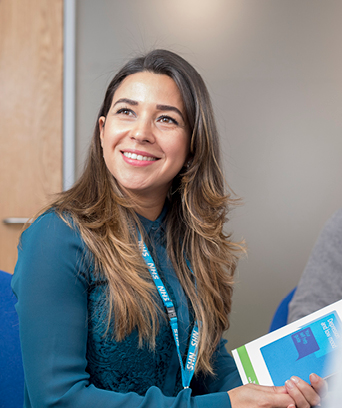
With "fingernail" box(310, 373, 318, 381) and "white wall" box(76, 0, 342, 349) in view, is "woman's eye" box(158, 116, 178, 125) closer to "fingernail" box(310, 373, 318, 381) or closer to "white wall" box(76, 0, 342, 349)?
"fingernail" box(310, 373, 318, 381)

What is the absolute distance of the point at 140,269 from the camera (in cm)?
108

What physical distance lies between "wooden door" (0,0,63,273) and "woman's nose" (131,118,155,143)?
138 centimetres

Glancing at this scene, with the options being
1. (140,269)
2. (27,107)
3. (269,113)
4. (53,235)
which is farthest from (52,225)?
(269,113)

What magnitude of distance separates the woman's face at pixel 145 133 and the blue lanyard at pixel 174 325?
0.18 m

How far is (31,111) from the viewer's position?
7.61 feet

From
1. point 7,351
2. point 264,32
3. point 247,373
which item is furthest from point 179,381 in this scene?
point 264,32

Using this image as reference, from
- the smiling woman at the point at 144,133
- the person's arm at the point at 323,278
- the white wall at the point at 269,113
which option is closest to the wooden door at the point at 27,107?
the white wall at the point at 269,113

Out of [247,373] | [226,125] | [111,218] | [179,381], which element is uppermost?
[226,125]

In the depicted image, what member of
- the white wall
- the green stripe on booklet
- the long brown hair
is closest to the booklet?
the green stripe on booklet

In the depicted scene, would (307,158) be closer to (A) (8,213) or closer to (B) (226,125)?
(B) (226,125)

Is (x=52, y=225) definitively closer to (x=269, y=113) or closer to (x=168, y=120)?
(x=168, y=120)

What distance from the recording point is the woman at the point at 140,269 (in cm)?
89

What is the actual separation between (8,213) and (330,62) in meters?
2.20

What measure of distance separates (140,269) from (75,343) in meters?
0.25
